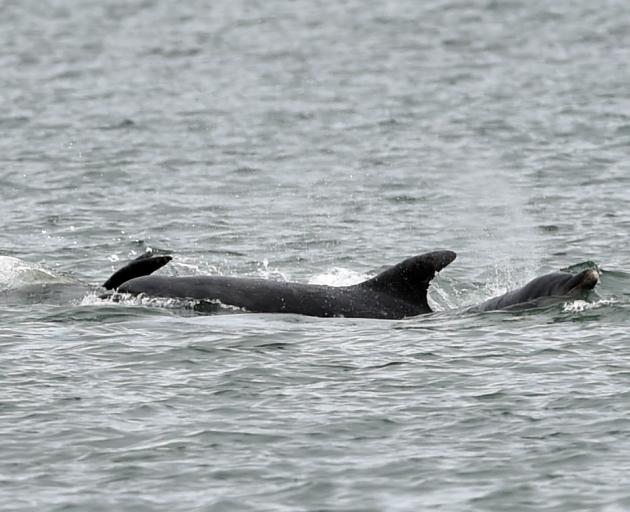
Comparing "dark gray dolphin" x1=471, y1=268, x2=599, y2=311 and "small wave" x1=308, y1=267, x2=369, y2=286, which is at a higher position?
"small wave" x1=308, y1=267, x2=369, y2=286

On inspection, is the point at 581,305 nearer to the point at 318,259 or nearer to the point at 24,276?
the point at 318,259

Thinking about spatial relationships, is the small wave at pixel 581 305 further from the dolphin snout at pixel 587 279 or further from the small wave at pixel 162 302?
the small wave at pixel 162 302

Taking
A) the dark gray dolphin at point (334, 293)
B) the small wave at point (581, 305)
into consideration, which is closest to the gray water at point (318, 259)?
the small wave at point (581, 305)

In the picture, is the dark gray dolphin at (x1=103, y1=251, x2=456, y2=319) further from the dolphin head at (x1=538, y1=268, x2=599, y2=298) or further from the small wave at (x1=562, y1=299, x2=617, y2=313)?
the small wave at (x1=562, y1=299, x2=617, y2=313)

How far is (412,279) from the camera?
58.6ft

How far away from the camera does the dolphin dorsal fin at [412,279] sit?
1766 centimetres

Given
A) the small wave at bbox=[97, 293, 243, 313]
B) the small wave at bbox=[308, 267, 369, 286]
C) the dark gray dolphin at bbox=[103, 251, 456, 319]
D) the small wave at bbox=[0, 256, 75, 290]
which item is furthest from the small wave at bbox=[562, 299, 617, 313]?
the small wave at bbox=[0, 256, 75, 290]

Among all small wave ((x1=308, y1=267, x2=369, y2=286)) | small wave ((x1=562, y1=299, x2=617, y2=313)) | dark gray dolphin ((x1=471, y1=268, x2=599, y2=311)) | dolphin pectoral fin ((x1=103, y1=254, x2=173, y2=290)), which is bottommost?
small wave ((x1=562, y1=299, x2=617, y2=313))

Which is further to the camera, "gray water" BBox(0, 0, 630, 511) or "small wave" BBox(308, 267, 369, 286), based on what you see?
"small wave" BBox(308, 267, 369, 286)

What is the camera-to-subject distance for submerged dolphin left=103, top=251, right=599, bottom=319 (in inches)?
685

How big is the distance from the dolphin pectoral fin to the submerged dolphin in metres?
0.29

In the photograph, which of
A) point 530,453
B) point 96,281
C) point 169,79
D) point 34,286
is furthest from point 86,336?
point 169,79

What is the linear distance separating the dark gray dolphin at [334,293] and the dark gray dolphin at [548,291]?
760 mm

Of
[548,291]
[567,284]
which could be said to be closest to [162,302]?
[548,291]
